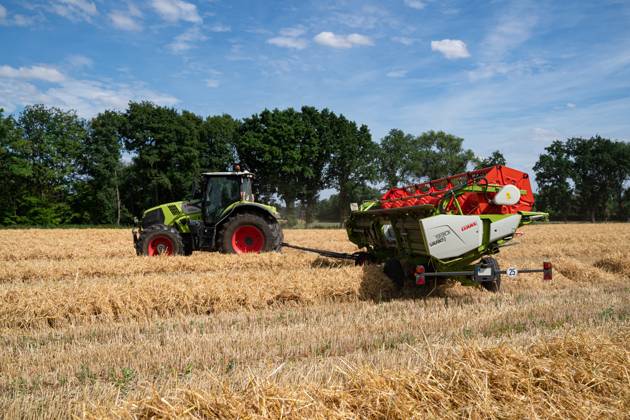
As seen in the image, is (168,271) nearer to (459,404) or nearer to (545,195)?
(459,404)

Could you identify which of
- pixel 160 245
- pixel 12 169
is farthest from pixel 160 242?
pixel 12 169

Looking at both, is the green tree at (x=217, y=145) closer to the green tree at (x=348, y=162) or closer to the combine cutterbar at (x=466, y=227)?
the green tree at (x=348, y=162)

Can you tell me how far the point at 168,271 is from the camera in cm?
881

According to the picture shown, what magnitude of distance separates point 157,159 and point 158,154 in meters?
0.84

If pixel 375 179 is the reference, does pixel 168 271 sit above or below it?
below

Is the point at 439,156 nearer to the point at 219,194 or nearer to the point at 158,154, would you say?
the point at 158,154

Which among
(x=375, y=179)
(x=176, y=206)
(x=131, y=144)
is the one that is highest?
(x=131, y=144)

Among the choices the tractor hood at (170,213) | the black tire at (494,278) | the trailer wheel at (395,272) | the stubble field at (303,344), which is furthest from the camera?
the tractor hood at (170,213)

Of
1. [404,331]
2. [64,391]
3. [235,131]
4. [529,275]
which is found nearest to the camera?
[64,391]

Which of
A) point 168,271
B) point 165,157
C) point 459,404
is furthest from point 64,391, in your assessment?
point 165,157

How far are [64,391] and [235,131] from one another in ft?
148

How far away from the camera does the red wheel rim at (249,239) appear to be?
1041 cm

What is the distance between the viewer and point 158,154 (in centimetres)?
4038

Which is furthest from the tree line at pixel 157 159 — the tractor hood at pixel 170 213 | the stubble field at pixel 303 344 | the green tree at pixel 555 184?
the stubble field at pixel 303 344
